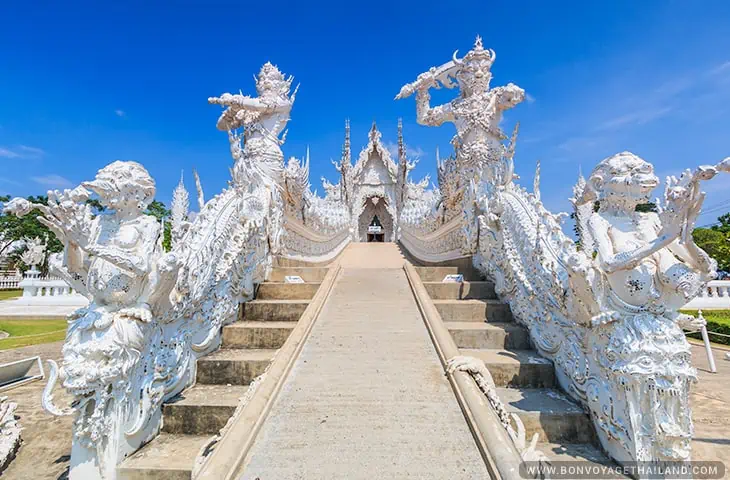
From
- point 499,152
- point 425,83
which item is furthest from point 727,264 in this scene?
point 425,83

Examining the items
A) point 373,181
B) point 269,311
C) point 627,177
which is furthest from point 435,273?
point 373,181

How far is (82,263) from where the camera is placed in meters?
2.81

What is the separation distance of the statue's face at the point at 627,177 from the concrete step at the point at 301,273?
12.9 ft

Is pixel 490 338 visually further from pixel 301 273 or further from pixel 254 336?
pixel 301 273

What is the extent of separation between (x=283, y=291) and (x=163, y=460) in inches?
105

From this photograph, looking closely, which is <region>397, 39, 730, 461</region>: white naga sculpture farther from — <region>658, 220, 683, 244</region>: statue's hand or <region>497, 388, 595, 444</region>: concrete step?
<region>497, 388, 595, 444</region>: concrete step

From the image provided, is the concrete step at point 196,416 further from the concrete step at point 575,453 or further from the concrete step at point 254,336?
the concrete step at point 575,453

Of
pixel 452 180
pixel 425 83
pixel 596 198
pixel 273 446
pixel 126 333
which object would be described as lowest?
pixel 273 446

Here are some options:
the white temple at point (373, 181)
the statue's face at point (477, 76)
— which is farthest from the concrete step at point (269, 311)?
the white temple at point (373, 181)

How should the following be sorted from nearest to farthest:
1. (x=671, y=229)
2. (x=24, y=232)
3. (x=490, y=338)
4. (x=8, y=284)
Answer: (x=671, y=229) → (x=490, y=338) → (x=8, y=284) → (x=24, y=232)

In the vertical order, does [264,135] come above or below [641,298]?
above

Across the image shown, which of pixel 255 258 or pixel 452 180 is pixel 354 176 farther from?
pixel 255 258

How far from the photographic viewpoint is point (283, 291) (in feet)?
16.9

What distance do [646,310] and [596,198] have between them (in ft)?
3.27
